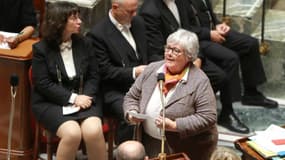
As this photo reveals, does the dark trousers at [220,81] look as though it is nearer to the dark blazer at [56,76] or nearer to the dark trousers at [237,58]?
the dark trousers at [237,58]

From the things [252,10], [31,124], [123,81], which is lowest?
[31,124]

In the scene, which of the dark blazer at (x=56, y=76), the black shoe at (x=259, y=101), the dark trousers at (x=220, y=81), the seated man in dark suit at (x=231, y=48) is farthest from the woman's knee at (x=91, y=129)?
the black shoe at (x=259, y=101)

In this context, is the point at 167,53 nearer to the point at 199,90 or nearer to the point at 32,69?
the point at 199,90

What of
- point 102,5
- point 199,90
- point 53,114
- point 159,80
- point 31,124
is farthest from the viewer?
point 102,5

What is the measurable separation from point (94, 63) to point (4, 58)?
542 mm

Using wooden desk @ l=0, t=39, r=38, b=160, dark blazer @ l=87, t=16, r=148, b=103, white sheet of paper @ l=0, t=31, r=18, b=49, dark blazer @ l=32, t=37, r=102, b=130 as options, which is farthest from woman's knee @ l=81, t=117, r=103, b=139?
white sheet of paper @ l=0, t=31, r=18, b=49

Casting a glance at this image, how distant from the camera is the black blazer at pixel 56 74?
14.5 feet

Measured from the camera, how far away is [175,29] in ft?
16.2

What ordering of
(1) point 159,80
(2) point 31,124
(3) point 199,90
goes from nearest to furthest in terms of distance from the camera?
(1) point 159,80, (3) point 199,90, (2) point 31,124

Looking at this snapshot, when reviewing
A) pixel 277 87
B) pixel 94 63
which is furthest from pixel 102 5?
pixel 277 87

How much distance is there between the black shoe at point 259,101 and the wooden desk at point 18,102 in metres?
1.58

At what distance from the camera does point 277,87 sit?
558 centimetres

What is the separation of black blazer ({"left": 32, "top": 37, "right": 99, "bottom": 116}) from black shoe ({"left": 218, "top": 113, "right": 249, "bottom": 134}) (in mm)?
1040

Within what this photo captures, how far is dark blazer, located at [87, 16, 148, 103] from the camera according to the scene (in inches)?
Answer: 180
